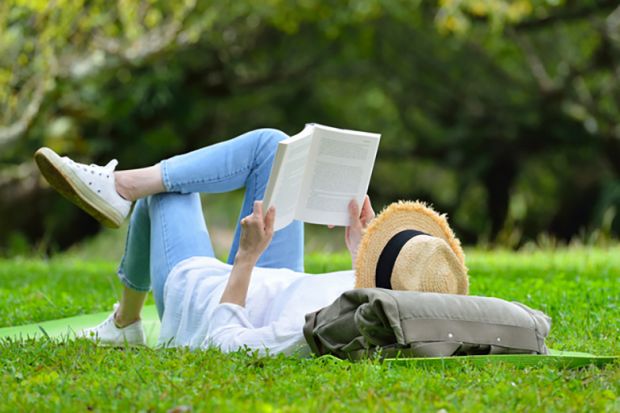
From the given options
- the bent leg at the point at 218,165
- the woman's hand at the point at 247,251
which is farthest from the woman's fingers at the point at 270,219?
the bent leg at the point at 218,165

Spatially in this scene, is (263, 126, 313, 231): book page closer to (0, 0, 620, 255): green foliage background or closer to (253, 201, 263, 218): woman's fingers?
(253, 201, 263, 218): woman's fingers

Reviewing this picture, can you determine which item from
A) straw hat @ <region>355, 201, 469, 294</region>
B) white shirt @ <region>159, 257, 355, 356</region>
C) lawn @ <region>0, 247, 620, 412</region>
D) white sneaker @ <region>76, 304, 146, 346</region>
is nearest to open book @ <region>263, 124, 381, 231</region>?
white shirt @ <region>159, 257, 355, 356</region>

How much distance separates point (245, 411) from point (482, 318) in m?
1.14

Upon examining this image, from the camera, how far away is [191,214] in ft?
14.6

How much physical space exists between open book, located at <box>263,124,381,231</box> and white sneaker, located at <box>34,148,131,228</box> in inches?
30.6

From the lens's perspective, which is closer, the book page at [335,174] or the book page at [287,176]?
the book page at [287,176]

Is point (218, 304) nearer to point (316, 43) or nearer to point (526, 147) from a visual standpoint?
point (316, 43)

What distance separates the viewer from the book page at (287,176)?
3.75 metres

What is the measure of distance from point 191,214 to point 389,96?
13.6 m

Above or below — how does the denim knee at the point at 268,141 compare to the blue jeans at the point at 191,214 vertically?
above

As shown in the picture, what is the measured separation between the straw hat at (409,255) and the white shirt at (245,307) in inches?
11.6

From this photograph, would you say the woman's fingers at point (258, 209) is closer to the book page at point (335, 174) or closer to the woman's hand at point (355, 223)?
the book page at point (335, 174)

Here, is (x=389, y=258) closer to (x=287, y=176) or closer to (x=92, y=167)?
(x=287, y=176)

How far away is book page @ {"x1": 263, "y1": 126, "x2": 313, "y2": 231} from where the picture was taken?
3.75 m
